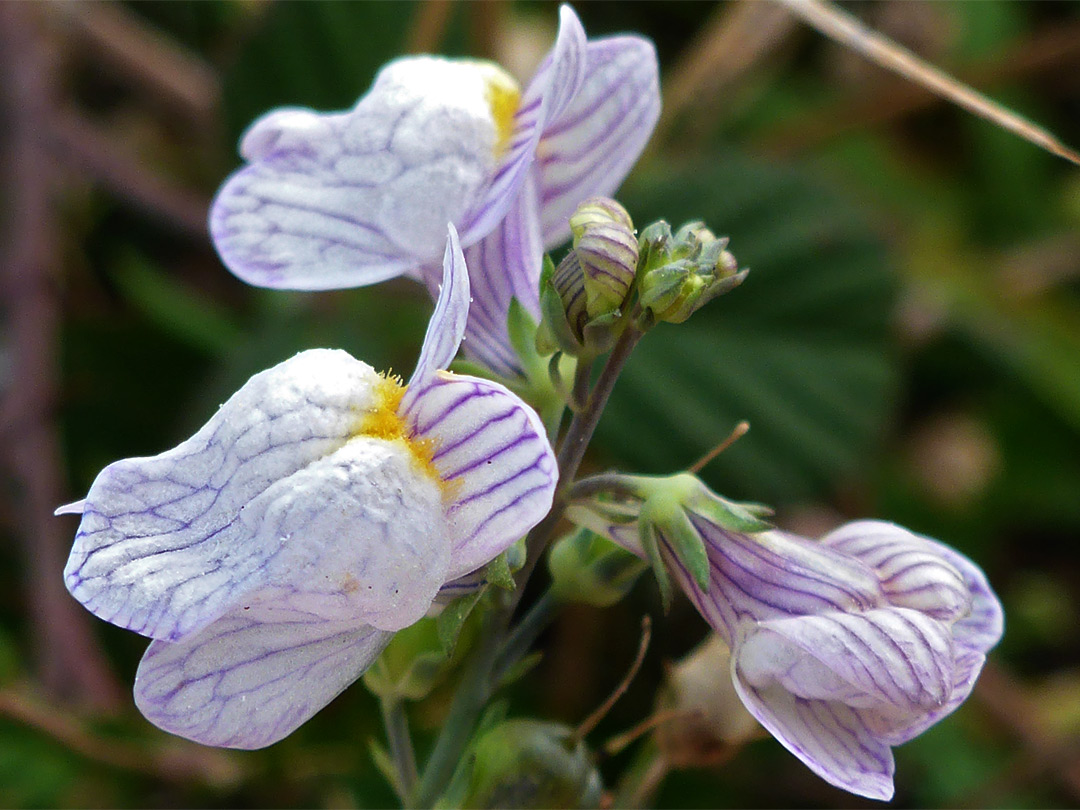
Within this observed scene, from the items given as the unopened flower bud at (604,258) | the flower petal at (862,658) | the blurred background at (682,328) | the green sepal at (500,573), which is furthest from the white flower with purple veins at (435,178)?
the blurred background at (682,328)

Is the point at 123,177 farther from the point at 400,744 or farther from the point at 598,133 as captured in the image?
the point at 400,744

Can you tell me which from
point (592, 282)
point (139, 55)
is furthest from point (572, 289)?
point (139, 55)

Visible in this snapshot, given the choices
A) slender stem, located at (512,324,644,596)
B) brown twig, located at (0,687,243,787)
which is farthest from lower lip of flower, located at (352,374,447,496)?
brown twig, located at (0,687,243,787)

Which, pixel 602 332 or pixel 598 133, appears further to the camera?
pixel 598 133

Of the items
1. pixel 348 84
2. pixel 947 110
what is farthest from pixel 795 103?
pixel 348 84

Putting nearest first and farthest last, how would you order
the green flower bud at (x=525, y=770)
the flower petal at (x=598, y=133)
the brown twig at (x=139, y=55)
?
the green flower bud at (x=525, y=770) < the flower petal at (x=598, y=133) < the brown twig at (x=139, y=55)

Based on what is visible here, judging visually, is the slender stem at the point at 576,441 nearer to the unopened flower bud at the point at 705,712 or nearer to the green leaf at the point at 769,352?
the unopened flower bud at the point at 705,712

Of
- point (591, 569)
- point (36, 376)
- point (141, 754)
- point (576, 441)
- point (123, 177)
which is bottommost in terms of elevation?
point (141, 754)

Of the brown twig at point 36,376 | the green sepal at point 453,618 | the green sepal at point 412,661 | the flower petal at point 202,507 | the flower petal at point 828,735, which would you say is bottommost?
the brown twig at point 36,376
